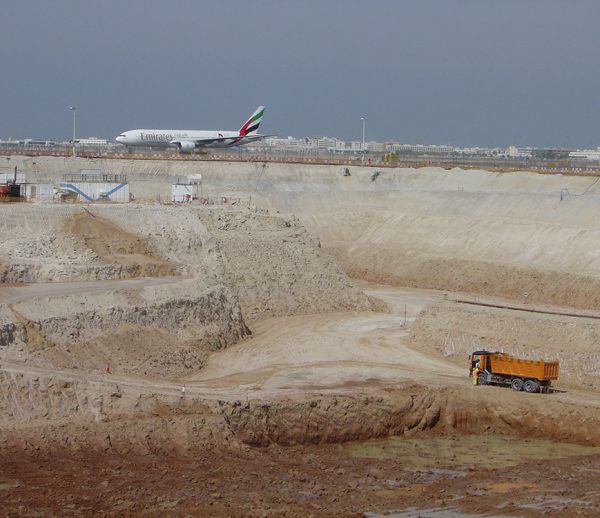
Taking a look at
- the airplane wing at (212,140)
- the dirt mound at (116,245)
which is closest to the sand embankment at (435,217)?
the airplane wing at (212,140)

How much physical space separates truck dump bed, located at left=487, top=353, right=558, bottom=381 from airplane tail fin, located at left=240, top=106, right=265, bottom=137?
7292cm

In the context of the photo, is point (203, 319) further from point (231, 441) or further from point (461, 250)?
point (461, 250)

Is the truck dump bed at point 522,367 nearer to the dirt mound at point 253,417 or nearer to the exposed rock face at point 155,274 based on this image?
the dirt mound at point 253,417

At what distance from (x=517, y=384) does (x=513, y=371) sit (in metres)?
0.48

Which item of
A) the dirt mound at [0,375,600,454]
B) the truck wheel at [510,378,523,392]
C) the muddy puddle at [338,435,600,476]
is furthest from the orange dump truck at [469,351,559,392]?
the muddy puddle at [338,435,600,476]

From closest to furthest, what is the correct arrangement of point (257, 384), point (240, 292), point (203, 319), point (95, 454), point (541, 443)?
point (95, 454) → point (541, 443) → point (257, 384) → point (203, 319) → point (240, 292)

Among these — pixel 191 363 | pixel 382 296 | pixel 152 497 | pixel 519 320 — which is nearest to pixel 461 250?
pixel 382 296

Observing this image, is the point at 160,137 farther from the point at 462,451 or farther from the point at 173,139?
the point at 462,451

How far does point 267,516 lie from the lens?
29406 millimetres

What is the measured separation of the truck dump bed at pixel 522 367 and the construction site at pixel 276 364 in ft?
0.52

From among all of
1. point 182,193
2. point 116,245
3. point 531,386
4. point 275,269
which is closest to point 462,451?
point 531,386

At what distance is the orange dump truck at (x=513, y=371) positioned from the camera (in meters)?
41.1

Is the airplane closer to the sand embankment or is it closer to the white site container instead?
the sand embankment

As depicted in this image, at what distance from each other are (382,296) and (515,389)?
2448 centimetres
